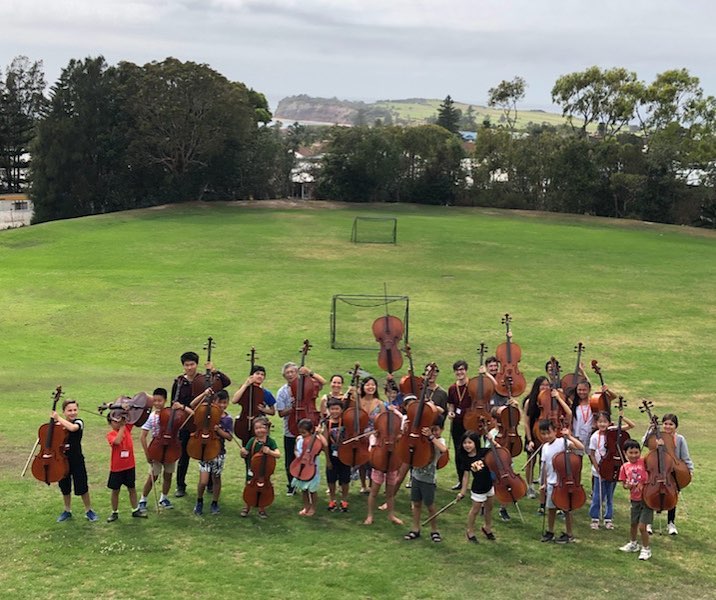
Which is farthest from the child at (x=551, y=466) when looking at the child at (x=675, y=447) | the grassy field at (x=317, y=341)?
the child at (x=675, y=447)

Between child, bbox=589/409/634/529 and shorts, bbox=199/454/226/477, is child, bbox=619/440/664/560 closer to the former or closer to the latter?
child, bbox=589/409/634/529

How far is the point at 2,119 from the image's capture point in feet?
233

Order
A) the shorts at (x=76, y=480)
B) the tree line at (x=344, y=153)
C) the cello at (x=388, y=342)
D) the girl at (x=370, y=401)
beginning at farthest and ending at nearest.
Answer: the tree line at (x=344, y=153)
the cello at (x=388, y=342)
the girl at (x=370, y=401)
the shorts at (x=76, y=480)

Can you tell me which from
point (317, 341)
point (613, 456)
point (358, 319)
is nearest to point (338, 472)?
point (613, 456)

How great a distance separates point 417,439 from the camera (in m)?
10.2

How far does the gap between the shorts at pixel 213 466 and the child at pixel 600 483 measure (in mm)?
4780

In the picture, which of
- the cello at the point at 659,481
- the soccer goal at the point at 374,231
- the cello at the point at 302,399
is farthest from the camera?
the soccer goal at the point at 374,231

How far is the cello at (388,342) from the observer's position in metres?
15.7

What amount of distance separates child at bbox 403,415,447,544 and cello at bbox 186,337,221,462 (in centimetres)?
254

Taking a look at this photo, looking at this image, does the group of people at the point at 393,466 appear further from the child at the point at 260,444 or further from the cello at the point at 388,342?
the cello at the point at 388,342

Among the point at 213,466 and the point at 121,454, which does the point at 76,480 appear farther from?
the point at 213,466

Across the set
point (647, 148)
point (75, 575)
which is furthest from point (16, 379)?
point (647, 148)

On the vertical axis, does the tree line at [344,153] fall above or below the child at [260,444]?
above

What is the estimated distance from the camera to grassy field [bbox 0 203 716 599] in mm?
9320
